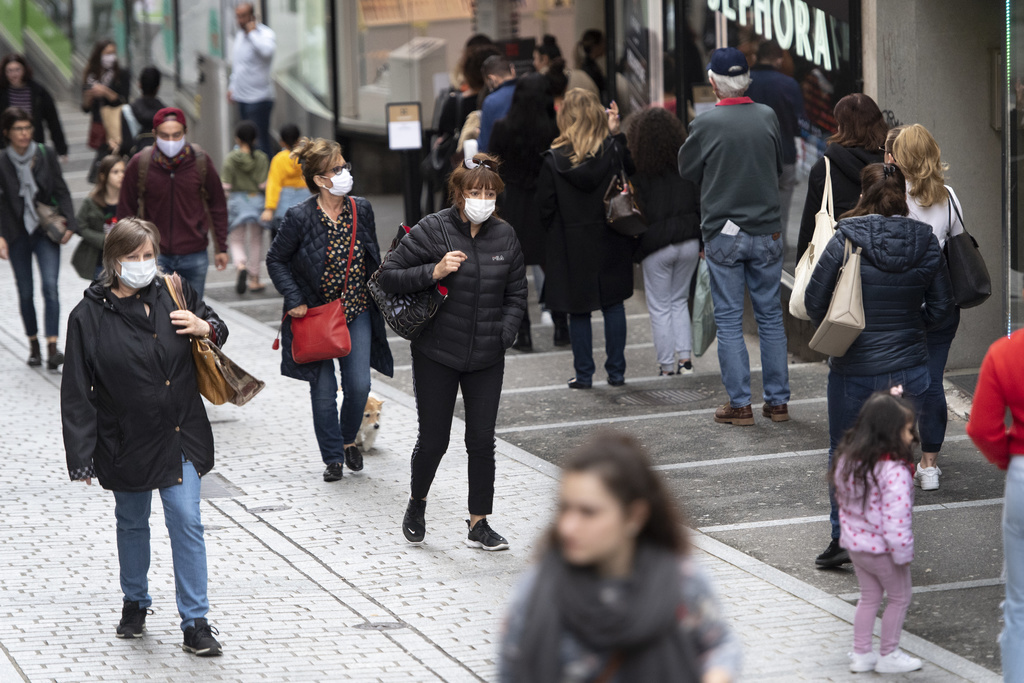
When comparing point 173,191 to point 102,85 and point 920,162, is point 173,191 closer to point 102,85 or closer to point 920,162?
point 920,162

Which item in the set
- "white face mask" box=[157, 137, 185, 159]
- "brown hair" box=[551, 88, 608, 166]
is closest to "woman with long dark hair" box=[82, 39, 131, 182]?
"white face mask" box=[157, 137, 185, 159]

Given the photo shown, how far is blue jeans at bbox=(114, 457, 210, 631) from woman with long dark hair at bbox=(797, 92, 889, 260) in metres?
3.83

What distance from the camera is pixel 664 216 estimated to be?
32.3 feet

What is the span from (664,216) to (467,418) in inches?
142

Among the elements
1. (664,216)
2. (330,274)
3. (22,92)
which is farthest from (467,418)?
(22,92)

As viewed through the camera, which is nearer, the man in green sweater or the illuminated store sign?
the man in green sweater

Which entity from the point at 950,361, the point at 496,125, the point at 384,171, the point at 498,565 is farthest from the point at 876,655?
the point at 384,171

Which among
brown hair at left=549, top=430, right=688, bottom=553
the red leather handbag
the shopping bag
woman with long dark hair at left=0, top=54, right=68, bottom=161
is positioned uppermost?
woman with long dark hair at left=0, top=54, right=68, bottom=161

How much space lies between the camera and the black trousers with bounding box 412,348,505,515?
6625 mm

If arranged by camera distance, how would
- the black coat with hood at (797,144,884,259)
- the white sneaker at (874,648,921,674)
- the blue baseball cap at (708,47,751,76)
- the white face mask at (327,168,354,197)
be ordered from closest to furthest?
the white sneaker at (874,648,921,674) → the white face mask at (327,168,354,197) → the black coat with hood at (797,144,884,259) → the blue baseball cap at (708,47,751,76)

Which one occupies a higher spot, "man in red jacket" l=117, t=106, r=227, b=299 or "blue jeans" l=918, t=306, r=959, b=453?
"man in red jacket" l=117, t=106, r=227, b=299

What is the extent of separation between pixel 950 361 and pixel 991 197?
44.3 inches

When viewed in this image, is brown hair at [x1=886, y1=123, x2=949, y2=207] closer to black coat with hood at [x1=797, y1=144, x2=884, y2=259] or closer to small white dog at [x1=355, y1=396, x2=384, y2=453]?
black coat with hood at [x1=797, y1=144, x2=884, y2=259]

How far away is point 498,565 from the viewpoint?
6.48 m
